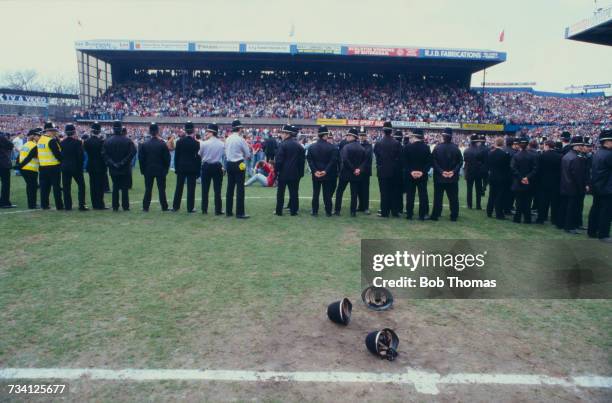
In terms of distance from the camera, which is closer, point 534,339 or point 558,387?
point 558,387

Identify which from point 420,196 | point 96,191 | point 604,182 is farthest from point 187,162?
point 604,182

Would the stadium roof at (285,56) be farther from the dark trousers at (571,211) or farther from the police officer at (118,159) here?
the dark trousers at (571,211)

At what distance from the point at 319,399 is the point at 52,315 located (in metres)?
2.83

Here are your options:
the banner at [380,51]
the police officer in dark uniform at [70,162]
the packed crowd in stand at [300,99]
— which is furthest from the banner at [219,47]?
the police officer in dark uniform at [70,162]

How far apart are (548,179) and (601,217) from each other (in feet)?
5.86

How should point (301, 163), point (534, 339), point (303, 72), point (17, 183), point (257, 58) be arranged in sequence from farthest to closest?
point (303, 72)
point (257, 58)
point (17, 183)
point (301, 163)
point (534, 339)

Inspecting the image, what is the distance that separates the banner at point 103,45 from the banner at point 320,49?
1477 centimetres

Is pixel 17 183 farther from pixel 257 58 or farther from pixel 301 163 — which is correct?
pixel 257 58

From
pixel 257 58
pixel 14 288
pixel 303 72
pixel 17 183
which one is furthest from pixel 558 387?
pixel 303 72

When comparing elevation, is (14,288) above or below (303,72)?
below

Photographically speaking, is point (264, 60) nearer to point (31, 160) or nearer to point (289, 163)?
point (31, 160)

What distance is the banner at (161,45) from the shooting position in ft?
123

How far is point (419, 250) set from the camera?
6.83 metres

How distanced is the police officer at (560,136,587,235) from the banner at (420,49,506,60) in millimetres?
31738
